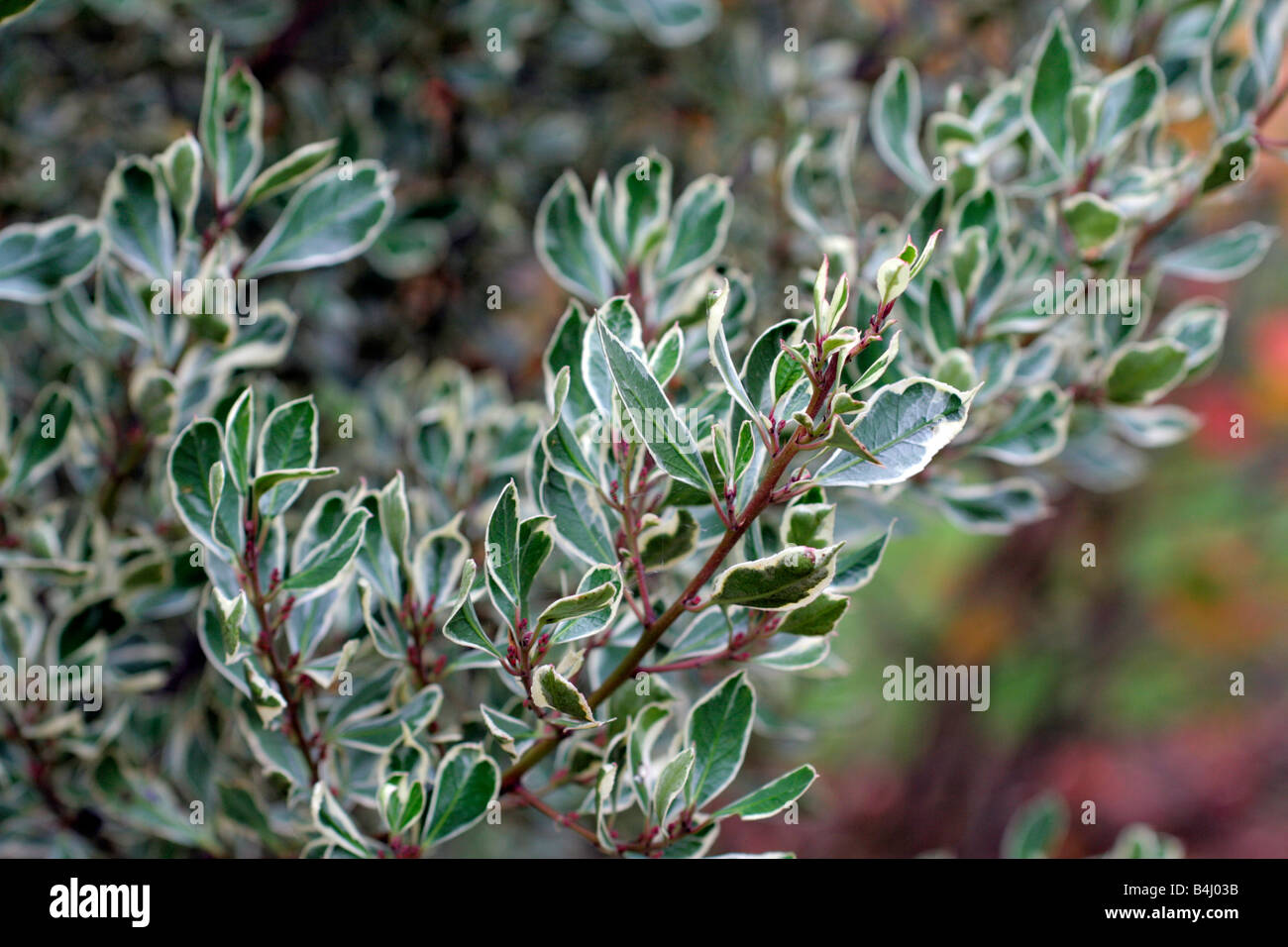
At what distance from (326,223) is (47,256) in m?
0.21

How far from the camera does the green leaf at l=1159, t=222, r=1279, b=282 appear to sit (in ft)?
2.89

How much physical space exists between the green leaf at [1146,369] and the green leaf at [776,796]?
39cm

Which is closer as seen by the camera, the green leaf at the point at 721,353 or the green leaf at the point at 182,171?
the green leaf at the point at 721,353

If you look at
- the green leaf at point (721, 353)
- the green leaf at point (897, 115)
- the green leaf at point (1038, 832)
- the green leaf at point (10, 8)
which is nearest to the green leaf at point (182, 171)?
the green leaf at point (10, 8)

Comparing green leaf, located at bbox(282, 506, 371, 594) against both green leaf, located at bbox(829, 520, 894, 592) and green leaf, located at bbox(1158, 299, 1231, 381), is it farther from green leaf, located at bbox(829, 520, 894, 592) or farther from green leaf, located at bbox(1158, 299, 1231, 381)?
green leaf, located at bbox(1158, 299, 1231, 381)

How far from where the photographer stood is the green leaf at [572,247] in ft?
2.78

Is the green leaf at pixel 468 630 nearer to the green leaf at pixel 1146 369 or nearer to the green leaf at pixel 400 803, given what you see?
the green leaf at pixel 400 803

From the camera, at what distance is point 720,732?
679 mm

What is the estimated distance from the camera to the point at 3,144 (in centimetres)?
111

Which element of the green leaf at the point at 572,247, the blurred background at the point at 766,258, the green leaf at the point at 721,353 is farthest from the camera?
the blurred background at the point at 766,258

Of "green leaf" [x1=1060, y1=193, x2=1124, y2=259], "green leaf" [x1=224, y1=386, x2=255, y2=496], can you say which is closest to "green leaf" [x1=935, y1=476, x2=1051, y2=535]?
"green leaf" [x1=1060, y1=193, x2=1124, y2=259]

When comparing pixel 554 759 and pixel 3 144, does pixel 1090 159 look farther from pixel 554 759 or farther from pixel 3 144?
pixel 3 144

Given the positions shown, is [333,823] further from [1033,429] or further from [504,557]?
[1033,429]
